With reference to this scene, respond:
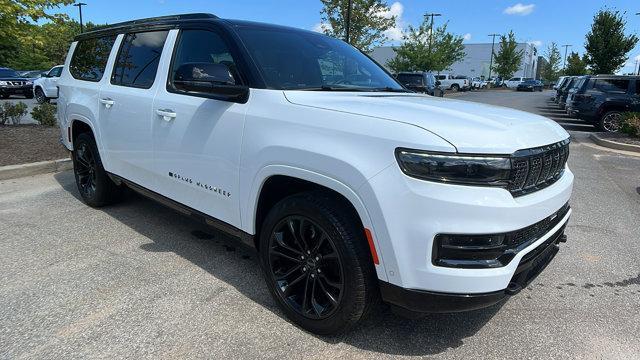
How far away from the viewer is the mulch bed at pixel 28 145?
7.25 m

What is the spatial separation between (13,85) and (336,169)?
24.5 m

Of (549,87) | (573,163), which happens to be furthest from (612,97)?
(549,87)

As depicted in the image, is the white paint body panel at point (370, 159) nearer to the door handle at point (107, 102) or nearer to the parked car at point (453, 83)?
the door handle at point (107, 102)

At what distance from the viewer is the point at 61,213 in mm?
5184

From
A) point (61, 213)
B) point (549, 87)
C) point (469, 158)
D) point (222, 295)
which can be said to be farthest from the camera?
point (549, 87)

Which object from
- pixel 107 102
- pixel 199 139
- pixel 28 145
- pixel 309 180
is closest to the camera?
pixel 309 180

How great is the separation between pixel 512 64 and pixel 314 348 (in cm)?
7204

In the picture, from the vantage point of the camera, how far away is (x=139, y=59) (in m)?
4.27

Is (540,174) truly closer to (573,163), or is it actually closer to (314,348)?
(314,348)

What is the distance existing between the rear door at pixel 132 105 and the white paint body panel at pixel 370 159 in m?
0.26

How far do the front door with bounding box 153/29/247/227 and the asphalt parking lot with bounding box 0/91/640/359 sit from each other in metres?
0.60

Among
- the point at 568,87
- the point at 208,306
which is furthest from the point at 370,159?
the point at 568,87

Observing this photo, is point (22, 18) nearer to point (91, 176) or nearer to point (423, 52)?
point (91, 176)

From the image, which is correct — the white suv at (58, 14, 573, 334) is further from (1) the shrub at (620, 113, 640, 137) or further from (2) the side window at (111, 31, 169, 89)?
(1) the shrub at (620, 113, 640, 137)
